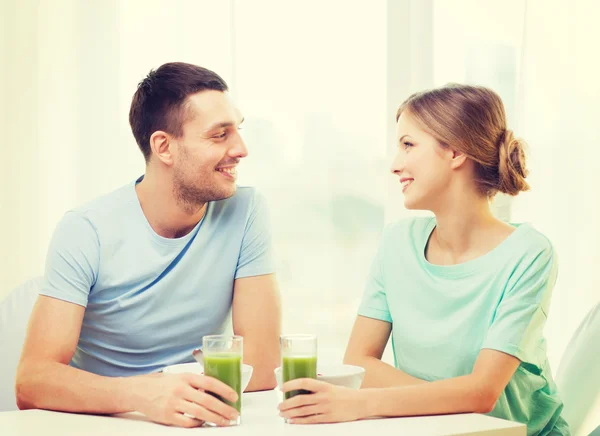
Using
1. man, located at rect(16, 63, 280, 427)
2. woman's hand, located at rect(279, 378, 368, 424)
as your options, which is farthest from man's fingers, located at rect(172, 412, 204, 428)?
man, located at rect(16, 63, 280, 427)

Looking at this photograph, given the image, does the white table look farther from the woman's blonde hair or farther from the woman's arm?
the woman's blonde hair

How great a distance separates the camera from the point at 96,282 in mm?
1983

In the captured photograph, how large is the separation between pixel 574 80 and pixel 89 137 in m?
1.86

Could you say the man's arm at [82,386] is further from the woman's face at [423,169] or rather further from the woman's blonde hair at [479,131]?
the woman's blonde hair at [479,131]

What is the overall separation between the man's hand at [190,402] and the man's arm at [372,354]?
0.55 m

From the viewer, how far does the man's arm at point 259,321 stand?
194 cm

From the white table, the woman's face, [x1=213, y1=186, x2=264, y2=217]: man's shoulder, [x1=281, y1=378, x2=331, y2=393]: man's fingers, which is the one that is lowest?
the white table

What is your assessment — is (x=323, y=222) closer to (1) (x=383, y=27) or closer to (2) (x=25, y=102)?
(1) (x=383, y=27)

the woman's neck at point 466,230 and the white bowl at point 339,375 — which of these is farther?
the woman's neck at point 466,230

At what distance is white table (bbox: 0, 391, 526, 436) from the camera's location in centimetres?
133

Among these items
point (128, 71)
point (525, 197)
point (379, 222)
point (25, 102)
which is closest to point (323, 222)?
point (379, 222)

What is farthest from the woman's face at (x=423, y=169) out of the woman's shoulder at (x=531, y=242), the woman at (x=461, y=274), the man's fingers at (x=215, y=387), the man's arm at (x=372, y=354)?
the man's fingers at (x=215, y=387)

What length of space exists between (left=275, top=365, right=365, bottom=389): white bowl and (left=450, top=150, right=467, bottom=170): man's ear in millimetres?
626

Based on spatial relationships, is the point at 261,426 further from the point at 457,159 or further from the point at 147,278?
the point at 457,159
